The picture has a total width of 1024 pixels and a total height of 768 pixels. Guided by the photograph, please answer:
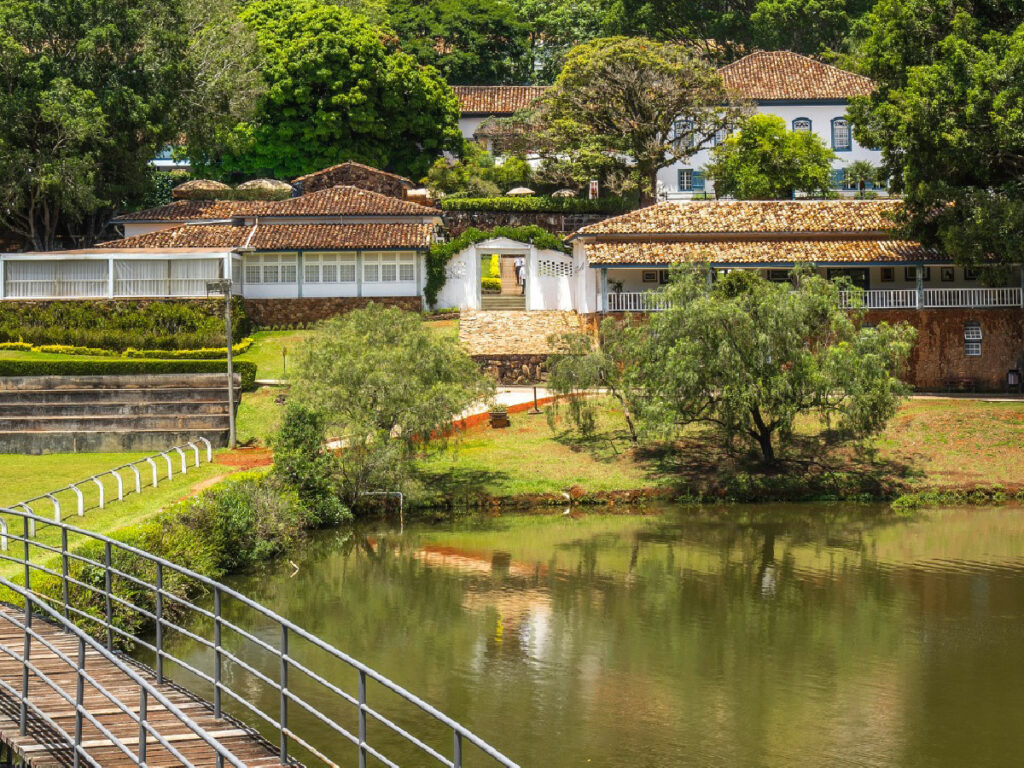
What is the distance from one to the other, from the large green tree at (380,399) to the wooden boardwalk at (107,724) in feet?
57.0

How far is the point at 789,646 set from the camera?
2095 cm

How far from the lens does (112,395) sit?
37531 millimetres

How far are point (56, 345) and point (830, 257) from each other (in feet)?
83.2

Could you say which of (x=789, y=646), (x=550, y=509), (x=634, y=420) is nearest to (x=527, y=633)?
(x=789, y=646)

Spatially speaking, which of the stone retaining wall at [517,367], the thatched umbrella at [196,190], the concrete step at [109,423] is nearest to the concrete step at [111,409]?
the concrete step at [109,423]

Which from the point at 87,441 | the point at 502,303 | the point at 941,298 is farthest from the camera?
the point at 502,303

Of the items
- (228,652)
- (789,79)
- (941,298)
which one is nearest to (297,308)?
(941,298)

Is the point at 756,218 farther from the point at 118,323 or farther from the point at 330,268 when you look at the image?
the point at 118,323

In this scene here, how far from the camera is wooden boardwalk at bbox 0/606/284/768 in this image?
1124cm

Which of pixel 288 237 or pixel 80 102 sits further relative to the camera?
pixel 288 237

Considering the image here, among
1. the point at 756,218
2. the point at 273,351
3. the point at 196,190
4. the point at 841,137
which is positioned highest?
the point at 841,137

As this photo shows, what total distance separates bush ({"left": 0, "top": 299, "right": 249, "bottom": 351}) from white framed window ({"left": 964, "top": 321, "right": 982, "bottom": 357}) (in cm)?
2404

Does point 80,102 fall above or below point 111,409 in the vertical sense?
above

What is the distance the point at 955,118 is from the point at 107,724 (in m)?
33.0
